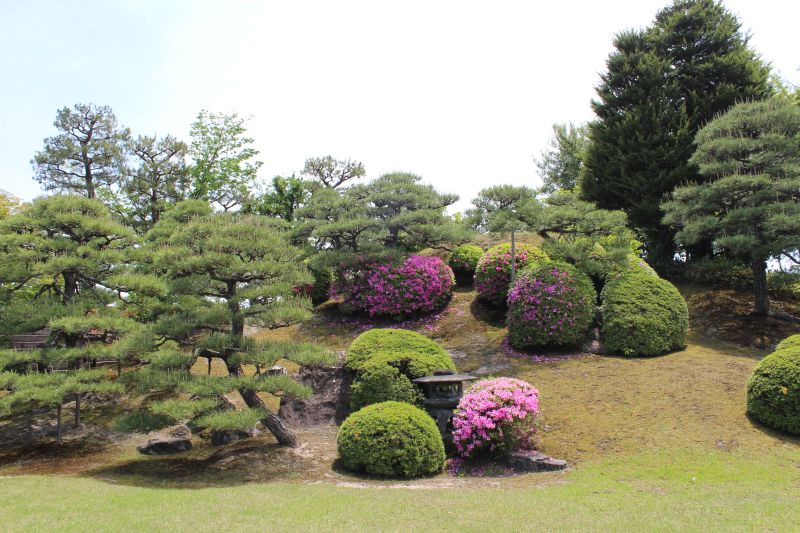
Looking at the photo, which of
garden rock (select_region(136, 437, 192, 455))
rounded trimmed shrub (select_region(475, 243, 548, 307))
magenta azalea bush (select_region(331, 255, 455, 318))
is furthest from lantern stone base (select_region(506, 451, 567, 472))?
magenta azalea bush (select_region(331, 255, 455, 318))

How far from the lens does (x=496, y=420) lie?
27.4 feet

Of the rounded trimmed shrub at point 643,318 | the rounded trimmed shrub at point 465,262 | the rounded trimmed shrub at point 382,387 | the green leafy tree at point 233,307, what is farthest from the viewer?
the rounded trimmed shrub at point 465,262

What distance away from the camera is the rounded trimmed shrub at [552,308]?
12.0m

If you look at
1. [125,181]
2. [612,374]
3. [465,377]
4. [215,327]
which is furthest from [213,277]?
[125,181]

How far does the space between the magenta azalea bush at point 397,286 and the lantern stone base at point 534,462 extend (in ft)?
24.9

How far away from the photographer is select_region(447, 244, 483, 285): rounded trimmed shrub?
17594 millimetres

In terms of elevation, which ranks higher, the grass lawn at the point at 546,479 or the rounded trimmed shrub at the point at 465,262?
the rounded trimmed shrub at the point at 465,262

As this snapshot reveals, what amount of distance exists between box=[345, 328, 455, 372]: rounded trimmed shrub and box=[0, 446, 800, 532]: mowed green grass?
9.85 feet

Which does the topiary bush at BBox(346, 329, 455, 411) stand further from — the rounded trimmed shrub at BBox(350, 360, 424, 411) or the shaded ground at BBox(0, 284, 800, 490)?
the shaded ground at BBox(0, 284, 800, 490)

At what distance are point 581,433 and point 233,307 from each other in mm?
6168

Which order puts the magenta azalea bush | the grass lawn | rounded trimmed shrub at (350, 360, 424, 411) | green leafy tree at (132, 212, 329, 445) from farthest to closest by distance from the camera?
the magenta azalea bush < rounded trimmed shrub at (350, 360, 424, 411) < green leafy tree at (132, 212, 329, 445) < the grass lawn

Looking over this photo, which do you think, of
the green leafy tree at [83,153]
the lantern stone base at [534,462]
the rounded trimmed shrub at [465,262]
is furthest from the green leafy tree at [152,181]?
the lantern stone base at [534,462]

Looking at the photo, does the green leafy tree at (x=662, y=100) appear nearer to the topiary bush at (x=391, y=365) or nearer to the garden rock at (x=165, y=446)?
the topiary bush at (x=391, y=365)

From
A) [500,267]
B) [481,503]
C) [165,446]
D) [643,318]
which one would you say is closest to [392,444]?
[481,503]
